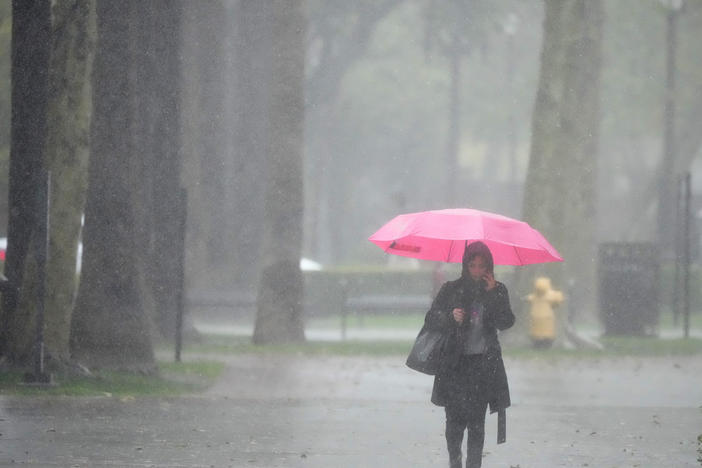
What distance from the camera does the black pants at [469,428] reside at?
7.78 meters

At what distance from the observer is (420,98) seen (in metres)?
59.9

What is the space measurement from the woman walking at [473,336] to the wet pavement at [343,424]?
4.07 ft

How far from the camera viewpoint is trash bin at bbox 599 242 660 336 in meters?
20.2

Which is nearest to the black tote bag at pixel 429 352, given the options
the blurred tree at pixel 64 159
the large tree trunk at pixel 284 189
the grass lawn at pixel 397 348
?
the blurred tree at pixel 64 159

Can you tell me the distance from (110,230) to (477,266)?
6393 mm

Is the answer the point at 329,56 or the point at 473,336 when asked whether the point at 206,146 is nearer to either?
the point at 329,56

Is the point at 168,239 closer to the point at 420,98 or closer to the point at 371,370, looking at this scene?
the point at 371,370

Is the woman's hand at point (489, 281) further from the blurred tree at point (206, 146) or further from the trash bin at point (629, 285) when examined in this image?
the blurred tree at point (206, 146)

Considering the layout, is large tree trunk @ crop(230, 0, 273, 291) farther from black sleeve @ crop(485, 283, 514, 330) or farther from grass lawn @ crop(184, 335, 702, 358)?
black sleeve @ crop(485, 283, 514, 330)

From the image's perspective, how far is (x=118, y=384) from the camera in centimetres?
1266

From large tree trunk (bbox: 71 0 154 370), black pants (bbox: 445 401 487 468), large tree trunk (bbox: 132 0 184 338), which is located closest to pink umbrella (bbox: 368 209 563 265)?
black pants (bbox: 445 401 487 468)

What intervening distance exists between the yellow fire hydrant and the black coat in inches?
416

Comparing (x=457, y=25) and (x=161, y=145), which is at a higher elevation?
(x=457, y=25)

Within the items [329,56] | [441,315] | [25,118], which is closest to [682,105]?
[329,56]
